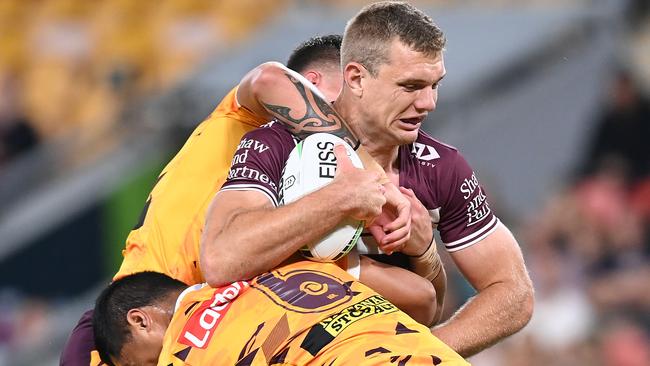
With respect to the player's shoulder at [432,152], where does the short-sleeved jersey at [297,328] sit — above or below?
below

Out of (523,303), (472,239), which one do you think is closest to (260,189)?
(472,239)

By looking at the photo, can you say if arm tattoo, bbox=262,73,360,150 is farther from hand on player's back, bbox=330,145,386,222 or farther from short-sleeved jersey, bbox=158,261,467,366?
short-sleeved jersey, bbox=158,261,467,366

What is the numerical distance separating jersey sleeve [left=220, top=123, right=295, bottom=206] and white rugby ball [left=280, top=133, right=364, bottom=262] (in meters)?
0.05

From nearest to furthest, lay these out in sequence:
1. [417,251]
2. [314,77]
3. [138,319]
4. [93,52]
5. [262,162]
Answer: [262,162]
[138,319]
[417,251]
[314,77]
[93,52]

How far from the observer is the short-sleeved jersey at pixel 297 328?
3971 mm

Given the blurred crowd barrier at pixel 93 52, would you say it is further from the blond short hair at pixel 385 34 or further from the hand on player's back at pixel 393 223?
the hand on player's back at pixel 393 223

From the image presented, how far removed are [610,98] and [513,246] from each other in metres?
4.37

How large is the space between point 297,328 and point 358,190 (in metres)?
0.49

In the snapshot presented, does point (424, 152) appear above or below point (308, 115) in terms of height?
below

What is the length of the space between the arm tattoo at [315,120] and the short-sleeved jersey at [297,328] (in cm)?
52

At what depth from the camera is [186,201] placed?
494 centimetres

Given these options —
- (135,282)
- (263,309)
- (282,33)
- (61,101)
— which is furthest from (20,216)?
(263,309)

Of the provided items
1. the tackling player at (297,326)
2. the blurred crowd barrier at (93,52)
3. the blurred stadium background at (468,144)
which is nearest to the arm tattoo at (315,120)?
the tackling player at (297,326)

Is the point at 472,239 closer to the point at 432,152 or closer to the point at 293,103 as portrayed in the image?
the point at 432,152
